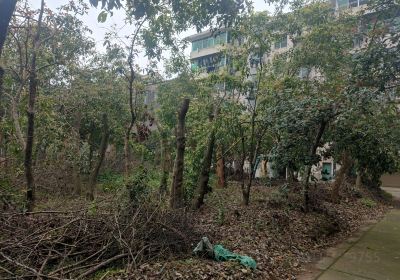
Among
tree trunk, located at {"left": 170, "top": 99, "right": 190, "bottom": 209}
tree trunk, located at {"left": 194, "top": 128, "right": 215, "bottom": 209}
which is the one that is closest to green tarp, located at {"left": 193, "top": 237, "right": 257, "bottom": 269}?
tree trunk, located at {"left": 170, "top": 99, "right": 190, "bottom": 209}

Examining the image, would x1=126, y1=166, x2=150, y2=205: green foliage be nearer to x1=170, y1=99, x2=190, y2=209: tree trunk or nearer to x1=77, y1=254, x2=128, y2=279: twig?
x1=170, y1=99, x2=190, y2=209: tree trunk

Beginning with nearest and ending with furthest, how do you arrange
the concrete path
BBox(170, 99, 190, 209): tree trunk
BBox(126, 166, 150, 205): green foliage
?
1. the concrete path
2. BBox(126, 166, 150, 205): green foliage
3. BBox(170, 99, 190, 209): tree trunk

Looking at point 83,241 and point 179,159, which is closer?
point 83,241

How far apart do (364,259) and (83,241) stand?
Result: 540 cm

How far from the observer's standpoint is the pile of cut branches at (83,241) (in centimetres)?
427

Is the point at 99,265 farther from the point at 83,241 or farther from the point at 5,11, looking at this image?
the point at 5,11

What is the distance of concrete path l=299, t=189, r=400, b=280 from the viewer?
18.7 ft

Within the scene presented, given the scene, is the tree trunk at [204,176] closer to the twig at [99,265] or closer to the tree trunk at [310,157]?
the tree trunk at [310,157]

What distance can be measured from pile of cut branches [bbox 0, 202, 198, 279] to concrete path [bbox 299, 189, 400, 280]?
2.52 meters

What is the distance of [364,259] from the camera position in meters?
6.62

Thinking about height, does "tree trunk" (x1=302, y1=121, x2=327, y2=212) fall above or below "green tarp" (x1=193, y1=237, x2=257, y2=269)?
above

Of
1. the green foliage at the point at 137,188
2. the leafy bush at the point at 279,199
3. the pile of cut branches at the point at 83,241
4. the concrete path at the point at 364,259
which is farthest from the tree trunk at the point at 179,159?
the concrete path at the point at 364,259

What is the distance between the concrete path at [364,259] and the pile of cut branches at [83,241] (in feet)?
8.27

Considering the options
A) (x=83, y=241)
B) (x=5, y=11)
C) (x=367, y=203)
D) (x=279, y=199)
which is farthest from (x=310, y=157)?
(x=367, y=203)
